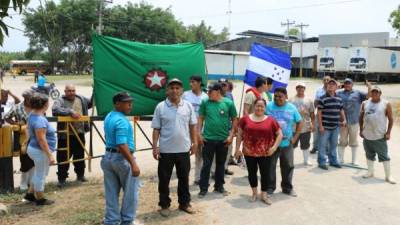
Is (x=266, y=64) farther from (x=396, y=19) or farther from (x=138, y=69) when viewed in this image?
(x=396, y=19)

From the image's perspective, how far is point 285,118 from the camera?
22.3 ft

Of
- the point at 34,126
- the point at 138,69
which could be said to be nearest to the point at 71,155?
the point at 34,126

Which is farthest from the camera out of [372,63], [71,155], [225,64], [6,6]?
[225,64]

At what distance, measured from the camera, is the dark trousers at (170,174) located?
5.78m

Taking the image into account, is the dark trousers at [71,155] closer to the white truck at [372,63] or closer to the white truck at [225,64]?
the white truck at [225,64]

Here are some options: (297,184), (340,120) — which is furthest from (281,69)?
(297,184)

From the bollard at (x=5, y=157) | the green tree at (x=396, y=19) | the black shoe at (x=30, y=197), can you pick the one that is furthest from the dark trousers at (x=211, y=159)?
the green tree at (x=396, y=19)

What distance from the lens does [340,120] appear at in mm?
8781

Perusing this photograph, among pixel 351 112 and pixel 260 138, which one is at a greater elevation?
pixel 351 112

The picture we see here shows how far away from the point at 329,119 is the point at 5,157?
18.8 ft

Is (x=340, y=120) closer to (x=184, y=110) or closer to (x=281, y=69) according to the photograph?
(x=281, y=69)

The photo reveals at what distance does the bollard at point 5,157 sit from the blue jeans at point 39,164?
752mm

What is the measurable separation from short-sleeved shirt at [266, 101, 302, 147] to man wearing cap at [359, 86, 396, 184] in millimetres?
1750

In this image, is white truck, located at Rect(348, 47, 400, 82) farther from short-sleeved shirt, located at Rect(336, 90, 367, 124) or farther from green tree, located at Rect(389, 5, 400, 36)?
short-sleeved shirt, located at Rect(336, 90, 367, 124)
